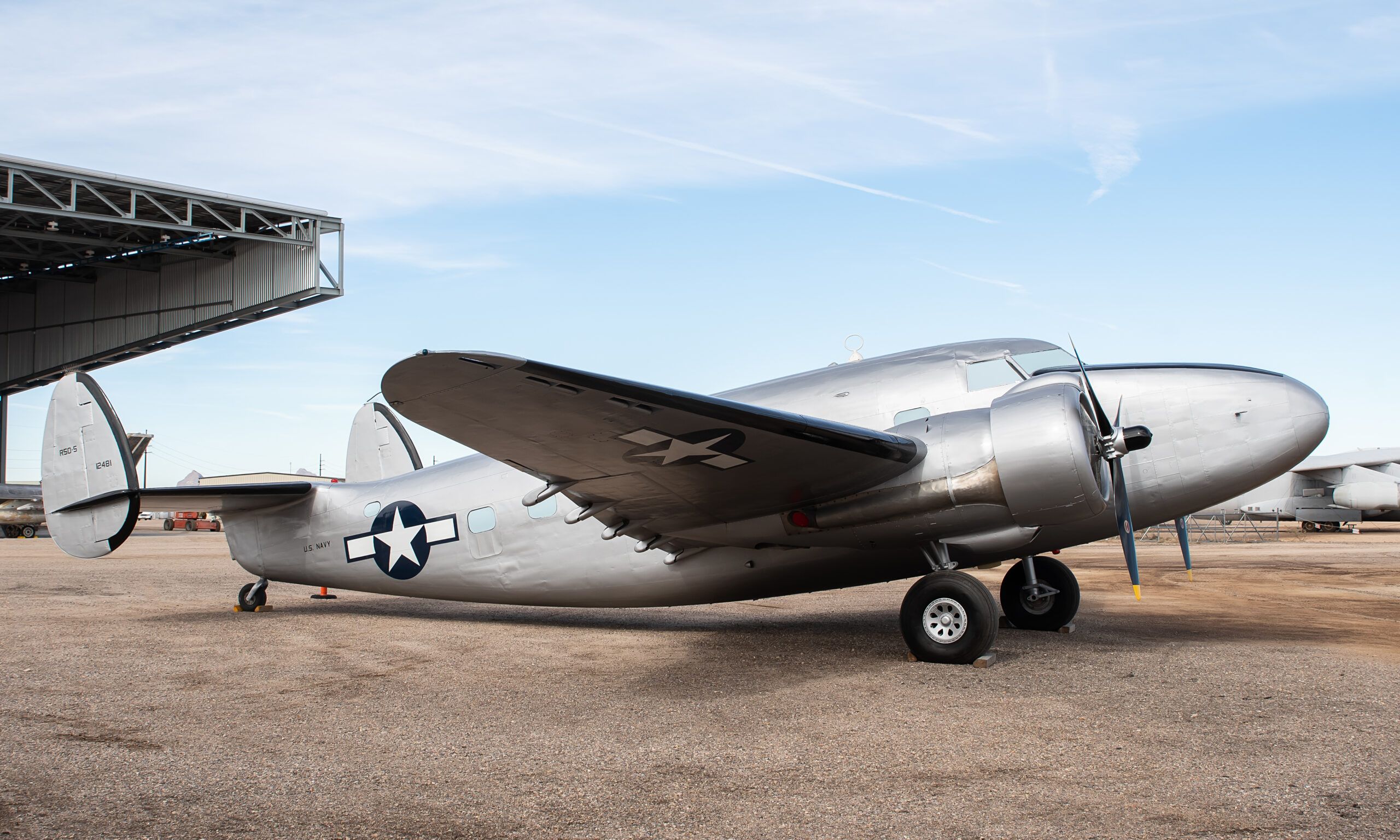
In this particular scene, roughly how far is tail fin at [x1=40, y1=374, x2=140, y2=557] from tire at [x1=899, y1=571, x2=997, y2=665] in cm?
881

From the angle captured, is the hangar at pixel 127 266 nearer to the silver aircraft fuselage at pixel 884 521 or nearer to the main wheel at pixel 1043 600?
the silver aircraft fuselage at pixel 884 521

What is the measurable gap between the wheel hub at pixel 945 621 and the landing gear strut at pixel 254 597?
899 centimetres

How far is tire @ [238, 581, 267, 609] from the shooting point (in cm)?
1211

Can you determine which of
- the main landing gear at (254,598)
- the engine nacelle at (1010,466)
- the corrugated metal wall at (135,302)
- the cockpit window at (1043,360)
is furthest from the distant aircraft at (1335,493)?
the corrugated metal wall at (135,302)

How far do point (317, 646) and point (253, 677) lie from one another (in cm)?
179

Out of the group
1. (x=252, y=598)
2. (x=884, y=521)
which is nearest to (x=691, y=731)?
(x=884, y=521)

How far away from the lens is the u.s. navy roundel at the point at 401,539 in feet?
34.5

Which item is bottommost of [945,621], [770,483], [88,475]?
[945,621]

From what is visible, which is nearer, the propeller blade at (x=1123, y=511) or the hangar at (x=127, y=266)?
the propeller blade at (x=1123, y=511)

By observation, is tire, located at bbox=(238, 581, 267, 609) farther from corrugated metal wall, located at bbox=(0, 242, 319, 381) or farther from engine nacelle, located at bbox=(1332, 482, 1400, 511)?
engine nacelle, located at bbox=(1332, 482, 1400, 511)

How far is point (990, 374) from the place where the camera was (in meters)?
8.33

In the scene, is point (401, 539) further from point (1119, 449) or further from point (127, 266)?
point (127, 266)

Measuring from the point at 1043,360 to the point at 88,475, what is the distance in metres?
11.0

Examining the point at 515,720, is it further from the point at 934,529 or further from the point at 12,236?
the point at 12,236
